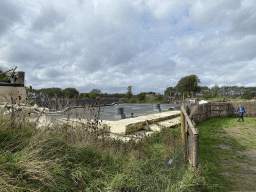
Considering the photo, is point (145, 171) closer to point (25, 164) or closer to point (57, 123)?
point (25, 164)

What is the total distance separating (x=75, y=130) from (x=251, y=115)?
16.1 m

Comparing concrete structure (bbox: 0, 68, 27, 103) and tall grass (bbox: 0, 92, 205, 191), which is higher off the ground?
concrete structure (bbox: 0, 68, 27, 103)

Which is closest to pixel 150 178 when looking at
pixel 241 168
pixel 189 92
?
pixel 241 168

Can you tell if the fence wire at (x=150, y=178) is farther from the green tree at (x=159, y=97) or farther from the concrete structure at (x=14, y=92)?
the green tree at (x=159, y=97)

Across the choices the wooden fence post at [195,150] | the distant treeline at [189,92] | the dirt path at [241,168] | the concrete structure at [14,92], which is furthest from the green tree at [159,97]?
the wooden fence post at [195,150]

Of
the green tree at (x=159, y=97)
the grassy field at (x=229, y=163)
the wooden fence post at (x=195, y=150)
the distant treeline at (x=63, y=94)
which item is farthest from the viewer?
the green tree at (x=159, y=97)

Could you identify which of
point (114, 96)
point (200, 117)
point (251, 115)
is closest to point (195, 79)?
point (114, 96)

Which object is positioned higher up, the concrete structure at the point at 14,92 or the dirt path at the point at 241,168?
the concrete structure at the point at 14,92

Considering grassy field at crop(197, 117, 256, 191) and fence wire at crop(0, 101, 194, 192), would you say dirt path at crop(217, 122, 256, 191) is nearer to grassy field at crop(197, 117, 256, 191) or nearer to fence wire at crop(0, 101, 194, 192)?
grassy field at crop(197, 117, 256, 191)

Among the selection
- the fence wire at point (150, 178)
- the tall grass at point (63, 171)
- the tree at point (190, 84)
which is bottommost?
the fence wire at point (150, 178)

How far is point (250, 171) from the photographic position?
3934 mm

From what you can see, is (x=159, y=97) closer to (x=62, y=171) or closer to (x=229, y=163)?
(x=229, y=163)

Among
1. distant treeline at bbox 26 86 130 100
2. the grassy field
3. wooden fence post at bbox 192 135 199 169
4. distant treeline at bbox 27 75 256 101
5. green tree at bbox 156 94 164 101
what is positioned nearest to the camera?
wooden fence post at bbox 192 135 199 169

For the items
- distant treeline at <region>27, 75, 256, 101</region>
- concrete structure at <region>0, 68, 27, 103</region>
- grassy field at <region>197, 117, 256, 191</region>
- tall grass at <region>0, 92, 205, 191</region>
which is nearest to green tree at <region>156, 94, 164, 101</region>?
distant treeline at <region>27, 75, 256, 101</region>
